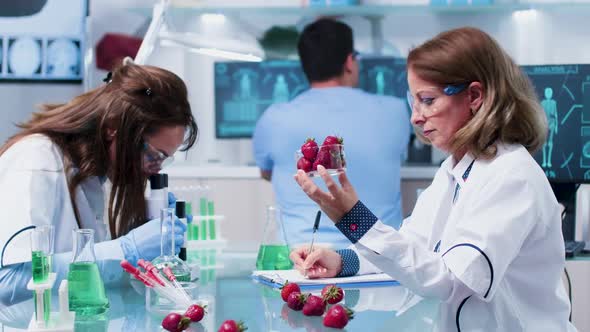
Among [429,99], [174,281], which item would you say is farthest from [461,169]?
[174,281]

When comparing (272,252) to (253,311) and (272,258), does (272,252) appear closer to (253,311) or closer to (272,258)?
(272,258)

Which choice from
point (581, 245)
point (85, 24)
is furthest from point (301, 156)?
point (85, 24)

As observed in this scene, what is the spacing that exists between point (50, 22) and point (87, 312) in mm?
3333

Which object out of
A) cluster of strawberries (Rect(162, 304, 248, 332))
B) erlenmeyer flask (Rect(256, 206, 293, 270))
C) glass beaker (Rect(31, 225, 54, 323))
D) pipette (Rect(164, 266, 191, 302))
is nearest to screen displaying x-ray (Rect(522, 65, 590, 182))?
erlenmeyer flask (Rect(256, 206, 293, 270))

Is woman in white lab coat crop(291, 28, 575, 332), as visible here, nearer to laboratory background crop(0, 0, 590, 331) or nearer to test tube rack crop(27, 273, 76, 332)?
test tube rack crop(27, 273, 76, 332)

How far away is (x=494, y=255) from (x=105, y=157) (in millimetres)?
1172

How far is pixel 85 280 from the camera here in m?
1.79

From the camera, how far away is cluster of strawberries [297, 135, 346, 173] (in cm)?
197

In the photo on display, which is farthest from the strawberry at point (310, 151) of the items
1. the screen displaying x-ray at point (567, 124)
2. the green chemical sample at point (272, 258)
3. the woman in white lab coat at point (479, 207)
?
the screen displaying x-ray at point (567, 124)

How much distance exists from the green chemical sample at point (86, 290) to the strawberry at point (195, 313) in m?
0.23

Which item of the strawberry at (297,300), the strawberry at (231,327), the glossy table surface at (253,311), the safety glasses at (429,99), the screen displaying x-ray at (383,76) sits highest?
the screen displaying x-ray at (383,76)

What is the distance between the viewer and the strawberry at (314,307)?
177cm

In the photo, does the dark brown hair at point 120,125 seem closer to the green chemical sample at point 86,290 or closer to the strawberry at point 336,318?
the green chemical sample at point 86,290

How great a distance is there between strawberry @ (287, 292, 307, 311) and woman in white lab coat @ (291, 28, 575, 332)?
16 centimetres
